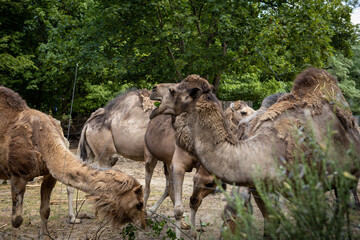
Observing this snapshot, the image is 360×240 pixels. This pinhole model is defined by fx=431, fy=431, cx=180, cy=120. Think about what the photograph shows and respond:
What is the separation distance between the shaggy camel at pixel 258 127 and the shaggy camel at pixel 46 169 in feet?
3.42

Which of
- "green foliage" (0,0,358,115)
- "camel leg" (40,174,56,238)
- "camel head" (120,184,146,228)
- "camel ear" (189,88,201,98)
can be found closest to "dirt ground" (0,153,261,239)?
"camel leg" (40,174,56,238)

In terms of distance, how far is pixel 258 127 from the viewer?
4.30 meters

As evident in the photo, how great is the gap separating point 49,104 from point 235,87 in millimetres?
10491

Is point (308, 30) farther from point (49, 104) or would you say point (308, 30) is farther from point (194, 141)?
point (49, 104)

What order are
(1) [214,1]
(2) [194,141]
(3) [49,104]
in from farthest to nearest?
(3) [49,104]
(1) [214,1]
(2) [194,141]

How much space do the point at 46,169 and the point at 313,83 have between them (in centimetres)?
338

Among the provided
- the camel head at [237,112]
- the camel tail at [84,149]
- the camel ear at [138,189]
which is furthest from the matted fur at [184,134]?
the camel tail at [84,149]

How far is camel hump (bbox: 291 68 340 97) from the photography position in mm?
4336

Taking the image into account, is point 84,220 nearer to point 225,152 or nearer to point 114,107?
point 114,107

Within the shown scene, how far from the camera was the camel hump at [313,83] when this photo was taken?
14.2 feet

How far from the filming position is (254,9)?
589 inches

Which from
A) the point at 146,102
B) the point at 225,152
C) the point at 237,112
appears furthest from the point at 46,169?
the point at 237,112

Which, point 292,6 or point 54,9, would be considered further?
point 54,9

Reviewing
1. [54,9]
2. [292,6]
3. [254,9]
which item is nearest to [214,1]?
[254,9]
